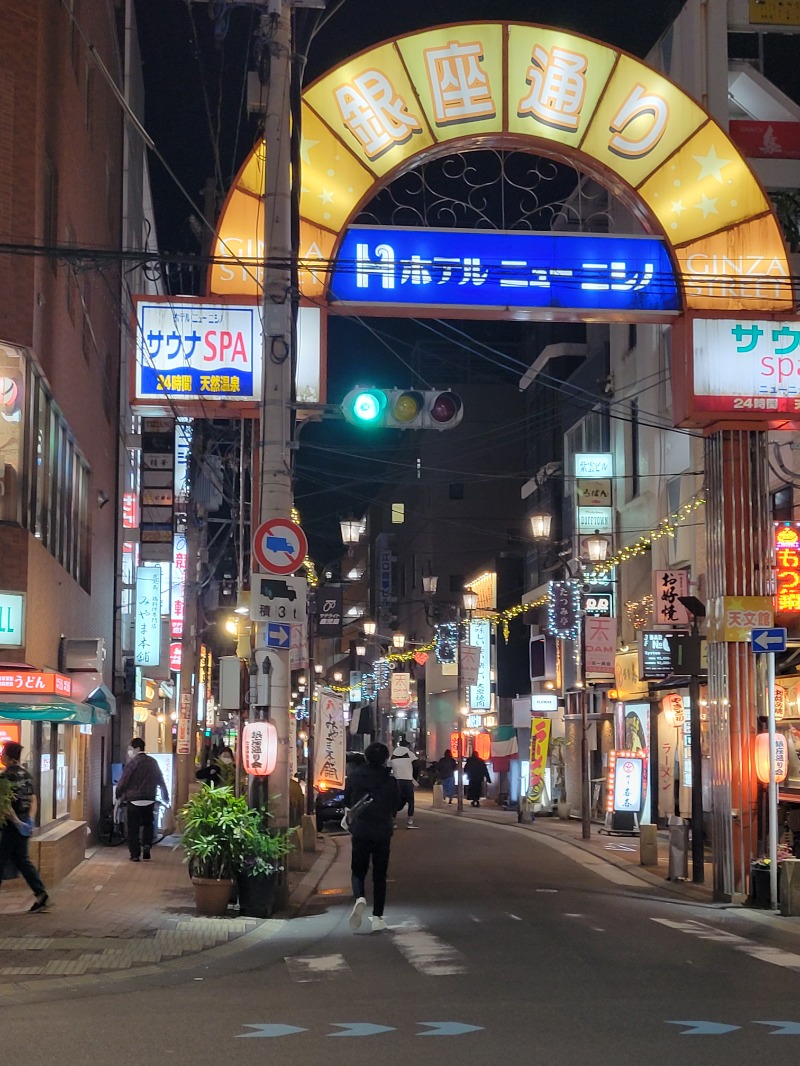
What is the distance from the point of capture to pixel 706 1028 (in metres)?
8.70

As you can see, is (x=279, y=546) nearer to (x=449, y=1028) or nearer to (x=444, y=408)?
(x=444, y=408)

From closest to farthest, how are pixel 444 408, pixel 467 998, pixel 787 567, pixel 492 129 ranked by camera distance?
pixel 467 998 < pixel 444 408 < pixel 492 129 < pixel 787 567

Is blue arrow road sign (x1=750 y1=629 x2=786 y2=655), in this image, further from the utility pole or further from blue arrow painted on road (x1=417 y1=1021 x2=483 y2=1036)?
blue arrow painted on road (x1=417 y1=1021 x2=483 y2=1036)

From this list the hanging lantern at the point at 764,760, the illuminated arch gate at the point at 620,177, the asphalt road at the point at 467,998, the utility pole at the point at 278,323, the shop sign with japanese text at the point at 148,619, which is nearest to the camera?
the asphalt road at the point at 467,998

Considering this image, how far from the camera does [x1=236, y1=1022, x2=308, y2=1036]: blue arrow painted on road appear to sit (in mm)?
8670

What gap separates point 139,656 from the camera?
100 ft

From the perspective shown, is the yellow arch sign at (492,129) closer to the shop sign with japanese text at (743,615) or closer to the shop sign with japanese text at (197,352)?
the shop sign with japanese text at (197,352)

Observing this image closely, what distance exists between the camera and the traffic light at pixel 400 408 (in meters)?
16.0

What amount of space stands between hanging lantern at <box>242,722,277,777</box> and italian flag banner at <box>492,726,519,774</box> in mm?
32553

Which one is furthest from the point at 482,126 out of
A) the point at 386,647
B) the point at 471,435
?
the point at 386,647

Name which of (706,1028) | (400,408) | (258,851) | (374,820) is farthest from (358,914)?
(400,408)

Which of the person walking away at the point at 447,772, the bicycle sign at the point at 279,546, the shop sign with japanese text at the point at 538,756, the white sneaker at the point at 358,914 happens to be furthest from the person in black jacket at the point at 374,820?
the person walking away at the point at 447,772

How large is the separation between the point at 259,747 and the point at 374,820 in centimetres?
192

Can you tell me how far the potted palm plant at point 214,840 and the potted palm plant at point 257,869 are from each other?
52 millimetres
